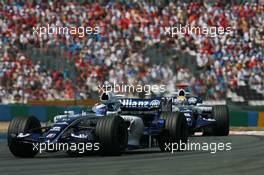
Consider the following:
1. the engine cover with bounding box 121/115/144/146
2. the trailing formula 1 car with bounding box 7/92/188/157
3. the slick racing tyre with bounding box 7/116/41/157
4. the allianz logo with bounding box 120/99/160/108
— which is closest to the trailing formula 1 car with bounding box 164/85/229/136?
the allianz logo with bounding box 120/99/160/108

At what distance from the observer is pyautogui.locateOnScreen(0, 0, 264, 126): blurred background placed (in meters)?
24.7

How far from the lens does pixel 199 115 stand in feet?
63.3

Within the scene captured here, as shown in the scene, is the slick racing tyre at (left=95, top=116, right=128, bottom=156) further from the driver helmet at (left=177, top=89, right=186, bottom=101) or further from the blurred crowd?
the blurred crowd

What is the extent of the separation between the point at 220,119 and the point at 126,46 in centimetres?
756

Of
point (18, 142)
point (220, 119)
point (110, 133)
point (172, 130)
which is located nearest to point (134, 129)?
point (172, 130)

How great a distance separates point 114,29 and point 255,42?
5.01 m

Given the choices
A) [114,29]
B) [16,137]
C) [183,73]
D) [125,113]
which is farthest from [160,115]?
[114,29]

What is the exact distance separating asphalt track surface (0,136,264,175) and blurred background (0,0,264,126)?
443 inches

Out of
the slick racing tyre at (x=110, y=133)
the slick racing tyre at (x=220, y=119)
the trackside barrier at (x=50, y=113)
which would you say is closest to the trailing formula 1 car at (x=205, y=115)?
the slick racing tyre at (x=220, y=119)

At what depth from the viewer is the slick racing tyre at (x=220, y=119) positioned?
19.4 metres

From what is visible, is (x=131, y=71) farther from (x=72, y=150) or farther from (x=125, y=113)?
(x=72, y=150)

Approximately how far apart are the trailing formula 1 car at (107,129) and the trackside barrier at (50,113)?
1105 centimetres

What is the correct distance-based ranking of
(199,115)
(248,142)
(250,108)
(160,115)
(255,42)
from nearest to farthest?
1. (160,115)
2. (248,142)
3. (199,115)
4. (250,108)
5. (255,42)

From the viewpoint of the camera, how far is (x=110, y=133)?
11445 mm
